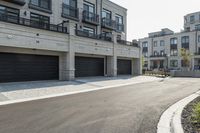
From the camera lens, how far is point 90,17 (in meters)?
26.9

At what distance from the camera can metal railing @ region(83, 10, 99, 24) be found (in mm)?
25984

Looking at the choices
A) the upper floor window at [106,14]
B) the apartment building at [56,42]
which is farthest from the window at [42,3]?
the upper floor window at [106,14]

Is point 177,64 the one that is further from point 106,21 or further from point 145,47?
point 106,21

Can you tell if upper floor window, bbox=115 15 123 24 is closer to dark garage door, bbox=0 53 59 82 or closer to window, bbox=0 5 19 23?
dark garage door, bbox=0 53 59 82

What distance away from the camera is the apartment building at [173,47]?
5328cm

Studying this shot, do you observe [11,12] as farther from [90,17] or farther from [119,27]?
[119,27]

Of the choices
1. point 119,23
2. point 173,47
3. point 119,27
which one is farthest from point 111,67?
point 173,47

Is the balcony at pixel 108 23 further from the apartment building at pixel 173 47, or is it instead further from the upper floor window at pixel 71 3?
the apartment building at pixel 173 47

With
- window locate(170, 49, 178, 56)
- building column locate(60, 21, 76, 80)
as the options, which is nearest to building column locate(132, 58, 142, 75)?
building column locate(60, 21, 76, 80)

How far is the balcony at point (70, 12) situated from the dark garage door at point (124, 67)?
398 inches

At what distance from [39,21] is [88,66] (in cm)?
850

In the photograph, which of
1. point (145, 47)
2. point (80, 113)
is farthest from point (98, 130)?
point (145, 47)

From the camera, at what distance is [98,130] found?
568cm

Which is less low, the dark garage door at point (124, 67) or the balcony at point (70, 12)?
the balcony at point (70, 12)
